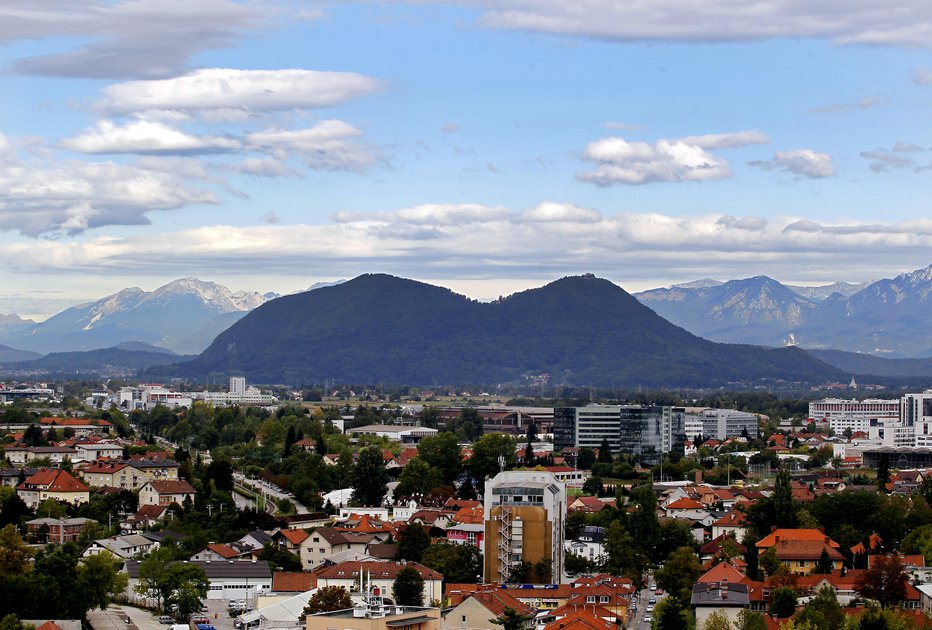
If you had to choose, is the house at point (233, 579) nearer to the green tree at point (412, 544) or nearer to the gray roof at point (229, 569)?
the gray roof at point (229, 569)

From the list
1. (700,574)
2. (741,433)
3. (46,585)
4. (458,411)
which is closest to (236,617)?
(46,585)

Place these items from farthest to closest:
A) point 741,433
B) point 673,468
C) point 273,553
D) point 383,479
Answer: point 741,433
point 673,468
point 383,479
point 273,553

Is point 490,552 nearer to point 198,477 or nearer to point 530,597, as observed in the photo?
point 530,597

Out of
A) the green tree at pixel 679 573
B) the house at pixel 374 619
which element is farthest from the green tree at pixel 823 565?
the house at pixel 374 619

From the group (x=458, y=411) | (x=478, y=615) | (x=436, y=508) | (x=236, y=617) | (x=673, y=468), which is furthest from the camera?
(x=458, y=411)

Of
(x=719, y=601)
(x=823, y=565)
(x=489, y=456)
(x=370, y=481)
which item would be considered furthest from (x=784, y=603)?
(x=489, y=456)
